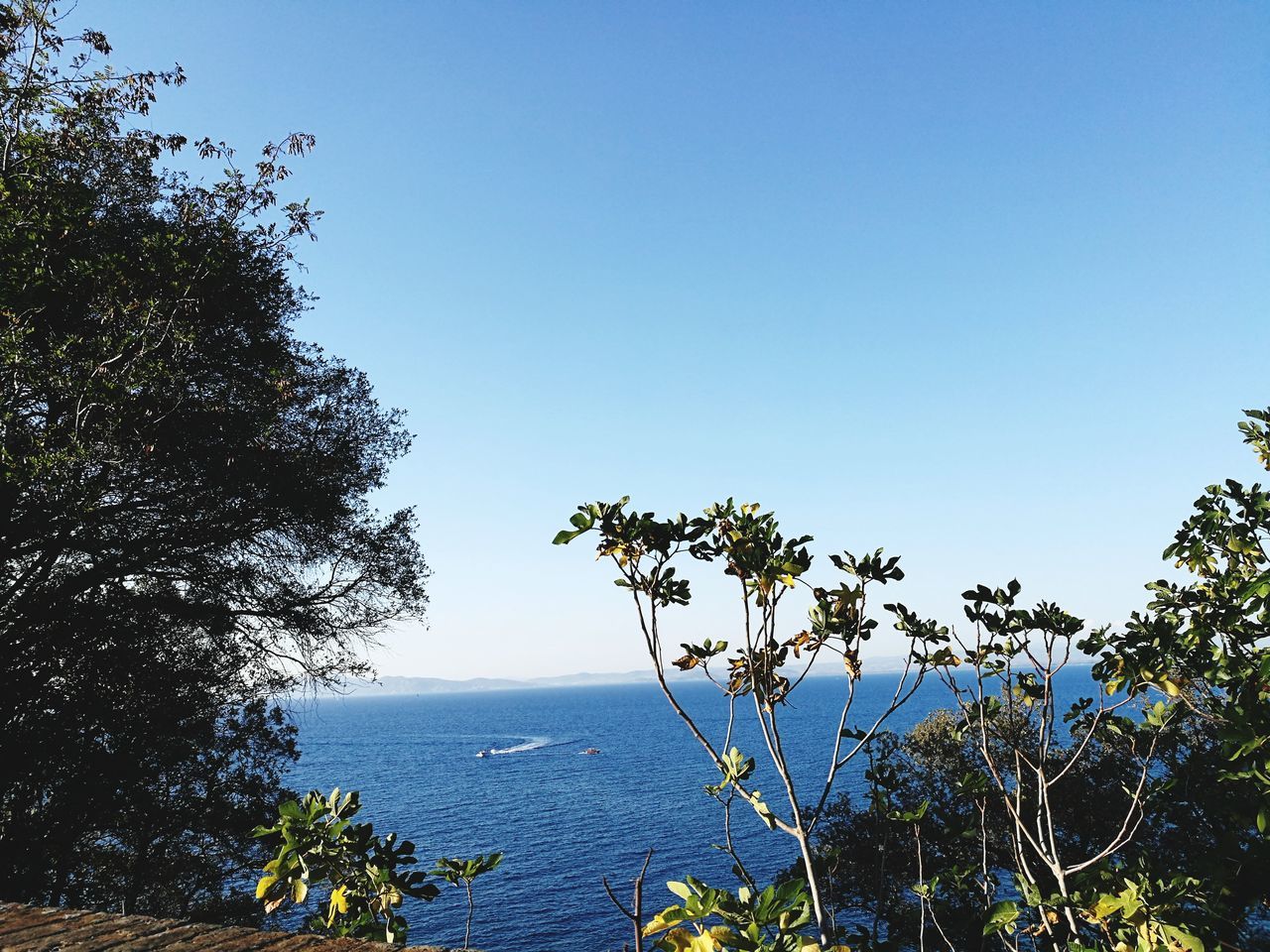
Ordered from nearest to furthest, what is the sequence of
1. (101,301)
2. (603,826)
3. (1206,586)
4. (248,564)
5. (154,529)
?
(1206,586)
(101,301)
(154,529)
(248,564)
(603,826)

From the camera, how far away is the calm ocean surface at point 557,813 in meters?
34.2

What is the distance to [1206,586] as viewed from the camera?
654 cm

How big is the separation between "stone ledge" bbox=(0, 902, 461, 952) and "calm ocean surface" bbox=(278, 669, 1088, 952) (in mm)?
7640

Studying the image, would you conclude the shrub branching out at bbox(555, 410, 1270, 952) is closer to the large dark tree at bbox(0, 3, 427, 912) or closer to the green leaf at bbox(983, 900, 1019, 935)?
the green leaf at bbox(983, 900, 1019, 935)

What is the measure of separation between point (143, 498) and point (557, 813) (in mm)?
53113

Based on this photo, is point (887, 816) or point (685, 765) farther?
point (685, 765)

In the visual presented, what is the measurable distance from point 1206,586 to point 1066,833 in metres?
20.1

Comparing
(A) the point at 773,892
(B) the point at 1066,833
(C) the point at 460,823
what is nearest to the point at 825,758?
(C) the point at 460,823

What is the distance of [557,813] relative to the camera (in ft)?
185

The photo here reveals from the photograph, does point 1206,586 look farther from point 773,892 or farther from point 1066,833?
point 1066,833

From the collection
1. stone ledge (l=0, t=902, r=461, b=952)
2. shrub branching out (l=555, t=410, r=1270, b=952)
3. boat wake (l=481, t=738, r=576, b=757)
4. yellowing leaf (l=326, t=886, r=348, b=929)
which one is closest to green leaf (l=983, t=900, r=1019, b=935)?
shrub branching out (l=555, t=410, r=1270, b=952)

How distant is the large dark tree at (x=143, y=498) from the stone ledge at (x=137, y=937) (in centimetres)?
602

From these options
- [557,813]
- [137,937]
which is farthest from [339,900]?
[557,813]

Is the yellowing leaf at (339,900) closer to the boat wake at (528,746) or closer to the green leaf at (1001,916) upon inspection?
the green leaf at (1001,916)
